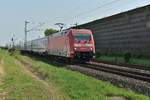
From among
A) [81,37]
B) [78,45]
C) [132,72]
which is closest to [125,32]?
[81,37]

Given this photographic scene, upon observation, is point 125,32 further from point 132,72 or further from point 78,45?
point 132,72

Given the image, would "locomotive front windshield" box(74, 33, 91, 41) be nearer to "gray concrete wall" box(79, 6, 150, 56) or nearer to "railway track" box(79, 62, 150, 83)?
"gray concrete wall" box(79, 6, 150, 56)

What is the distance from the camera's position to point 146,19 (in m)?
38.3

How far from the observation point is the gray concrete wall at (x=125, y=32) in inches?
1516

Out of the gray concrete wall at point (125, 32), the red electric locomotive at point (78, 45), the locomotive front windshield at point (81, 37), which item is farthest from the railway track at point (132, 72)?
the gray concrete wall at point (125, 32)

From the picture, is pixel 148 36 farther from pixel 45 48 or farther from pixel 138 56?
pixel 45 48

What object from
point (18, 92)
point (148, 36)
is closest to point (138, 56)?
point (148, 36)

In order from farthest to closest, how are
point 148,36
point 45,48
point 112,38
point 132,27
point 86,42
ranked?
point 45,48, point 112,38, point 132,27, point 148,36, point 86,42

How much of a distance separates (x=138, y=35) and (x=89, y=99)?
92.8 ft

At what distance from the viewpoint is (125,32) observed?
1708 inches

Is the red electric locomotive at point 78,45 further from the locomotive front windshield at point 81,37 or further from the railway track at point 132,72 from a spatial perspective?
the railway track at point 132,72

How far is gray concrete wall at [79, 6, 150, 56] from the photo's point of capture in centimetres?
3850

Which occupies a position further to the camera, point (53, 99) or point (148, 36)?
point (148, 36)

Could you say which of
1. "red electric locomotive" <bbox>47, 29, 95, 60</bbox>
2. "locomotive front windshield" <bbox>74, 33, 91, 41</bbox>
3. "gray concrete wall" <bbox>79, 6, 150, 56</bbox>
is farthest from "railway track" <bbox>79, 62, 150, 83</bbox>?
"gray concrete wall" <bbox>79, 6, 150, 56</bbox>
